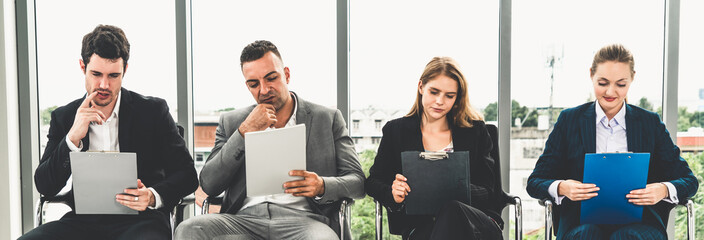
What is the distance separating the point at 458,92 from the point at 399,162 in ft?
1.40

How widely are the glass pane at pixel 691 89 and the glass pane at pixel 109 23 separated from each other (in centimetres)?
295

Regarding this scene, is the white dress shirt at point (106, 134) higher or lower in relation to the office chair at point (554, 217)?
higher

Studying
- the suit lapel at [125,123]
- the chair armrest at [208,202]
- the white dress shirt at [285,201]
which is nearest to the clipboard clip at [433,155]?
the white dress shirt at [285,201]

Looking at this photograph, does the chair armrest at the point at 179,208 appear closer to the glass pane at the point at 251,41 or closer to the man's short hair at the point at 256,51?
the man's short hair at the point at 256,51

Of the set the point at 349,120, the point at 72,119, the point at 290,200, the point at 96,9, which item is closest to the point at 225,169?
the point at 290,200

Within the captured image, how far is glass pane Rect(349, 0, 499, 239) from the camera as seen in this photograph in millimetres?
2877

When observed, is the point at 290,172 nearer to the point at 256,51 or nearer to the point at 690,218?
the point at 256,51

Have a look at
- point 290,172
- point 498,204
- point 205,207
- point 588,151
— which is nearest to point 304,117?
point 290,172

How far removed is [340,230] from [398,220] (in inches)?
11.0

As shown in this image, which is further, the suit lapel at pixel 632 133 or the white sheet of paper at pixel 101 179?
the suit lapel at pixel 632 133

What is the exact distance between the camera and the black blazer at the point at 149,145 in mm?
2141

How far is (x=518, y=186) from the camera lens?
2932mm

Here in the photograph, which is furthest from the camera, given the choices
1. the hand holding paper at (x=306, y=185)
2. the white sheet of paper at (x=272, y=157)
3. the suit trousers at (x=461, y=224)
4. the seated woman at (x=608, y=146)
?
the seated woman at (x=608, y=146)

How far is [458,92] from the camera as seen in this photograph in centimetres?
231
